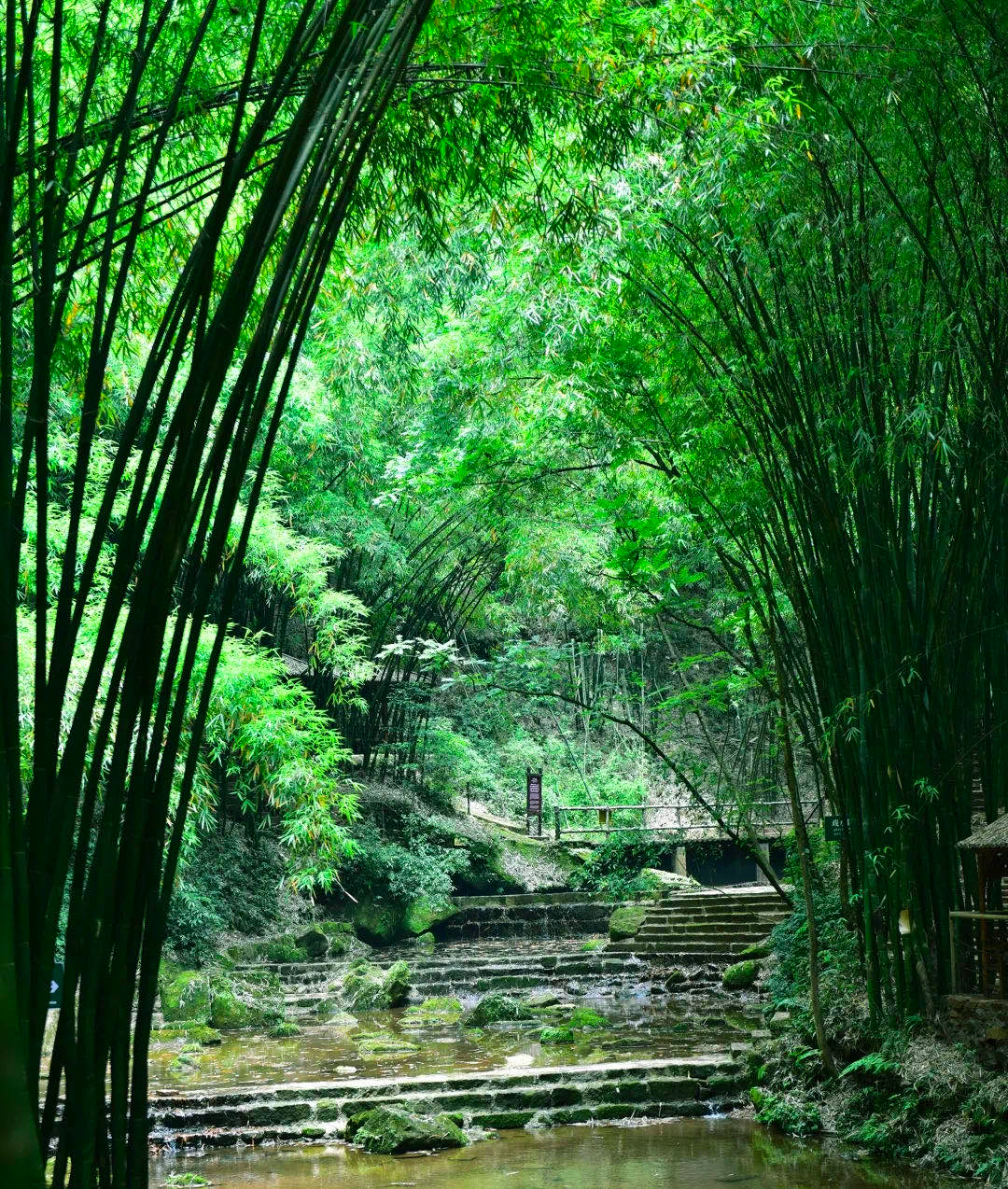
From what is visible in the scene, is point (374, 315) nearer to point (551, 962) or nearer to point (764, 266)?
point (764, 266)

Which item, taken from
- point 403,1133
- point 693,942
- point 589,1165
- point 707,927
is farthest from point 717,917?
point 589,1165

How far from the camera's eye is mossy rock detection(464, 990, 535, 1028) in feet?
26.1

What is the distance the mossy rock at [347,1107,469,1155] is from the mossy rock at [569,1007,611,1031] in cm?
269

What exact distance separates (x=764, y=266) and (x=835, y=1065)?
133 inches

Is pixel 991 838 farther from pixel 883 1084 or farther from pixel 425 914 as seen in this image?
pixel 425 914

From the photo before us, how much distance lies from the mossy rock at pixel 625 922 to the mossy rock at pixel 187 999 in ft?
13.8

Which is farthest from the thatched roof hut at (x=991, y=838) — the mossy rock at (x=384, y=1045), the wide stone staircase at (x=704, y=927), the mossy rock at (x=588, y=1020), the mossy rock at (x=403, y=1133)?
the wide stone staircase at (x=704, y=927)

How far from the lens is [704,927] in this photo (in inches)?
423

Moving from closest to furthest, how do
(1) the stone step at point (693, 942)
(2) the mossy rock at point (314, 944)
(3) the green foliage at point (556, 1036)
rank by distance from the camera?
(3) the green foliage at point (556, 1036) → (1) the stone step at point (693, 942) → (2) the mossy rock at point (314, 944)

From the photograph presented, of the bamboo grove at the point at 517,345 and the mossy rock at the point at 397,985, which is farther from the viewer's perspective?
the mossy rock at the point at 397,985

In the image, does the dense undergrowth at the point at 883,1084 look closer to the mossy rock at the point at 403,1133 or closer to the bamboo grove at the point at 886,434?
the bamboo grove at the point at 886,434

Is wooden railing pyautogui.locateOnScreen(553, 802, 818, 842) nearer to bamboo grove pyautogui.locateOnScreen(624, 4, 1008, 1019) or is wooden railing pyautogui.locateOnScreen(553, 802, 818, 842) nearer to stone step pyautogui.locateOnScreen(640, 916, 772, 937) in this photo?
stone step pyautogui.locateOnScreen(640, 916, 772, 937)

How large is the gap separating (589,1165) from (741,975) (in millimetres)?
4798

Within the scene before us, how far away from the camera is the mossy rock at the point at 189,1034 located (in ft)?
25.1
